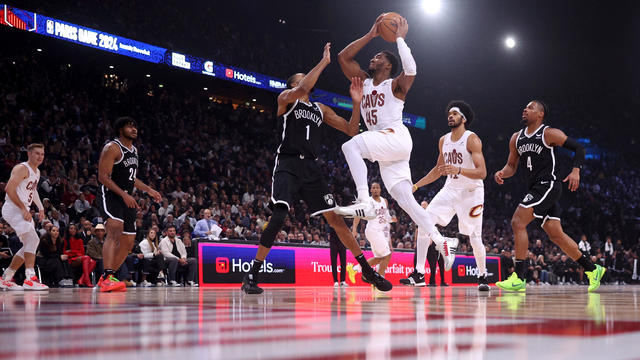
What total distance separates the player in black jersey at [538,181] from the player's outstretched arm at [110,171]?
4271 mm

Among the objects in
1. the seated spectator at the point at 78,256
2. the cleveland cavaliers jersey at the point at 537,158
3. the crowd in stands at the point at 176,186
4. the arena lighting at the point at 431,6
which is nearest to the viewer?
the cleveland cavaliers jersey at the point at 537,158

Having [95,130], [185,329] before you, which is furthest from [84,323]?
[95,130]

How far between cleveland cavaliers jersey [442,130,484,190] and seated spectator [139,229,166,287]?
6883 millimetres

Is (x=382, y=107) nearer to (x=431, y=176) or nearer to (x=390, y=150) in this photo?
(x=390, y=150)

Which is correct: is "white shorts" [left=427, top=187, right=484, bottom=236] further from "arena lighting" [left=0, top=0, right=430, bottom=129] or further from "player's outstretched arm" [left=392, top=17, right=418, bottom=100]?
"arena lighting" [left=0, top=0, right=430, bottom=129]

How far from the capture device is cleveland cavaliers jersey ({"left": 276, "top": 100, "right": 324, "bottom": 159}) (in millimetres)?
6113

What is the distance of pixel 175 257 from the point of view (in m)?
12.3

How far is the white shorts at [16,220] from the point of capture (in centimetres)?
816

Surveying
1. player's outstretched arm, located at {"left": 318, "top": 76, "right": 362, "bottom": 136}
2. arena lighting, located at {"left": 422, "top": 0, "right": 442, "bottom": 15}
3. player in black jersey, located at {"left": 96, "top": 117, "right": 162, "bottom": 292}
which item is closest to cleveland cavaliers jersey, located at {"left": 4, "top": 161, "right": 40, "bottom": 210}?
player in black jersey, located at {"left": 96, "top": 117, "right": 162, "bottom": 292}

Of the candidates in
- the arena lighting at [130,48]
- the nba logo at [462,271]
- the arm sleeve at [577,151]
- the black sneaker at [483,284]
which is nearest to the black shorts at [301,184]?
the black sneaker at [483,284]

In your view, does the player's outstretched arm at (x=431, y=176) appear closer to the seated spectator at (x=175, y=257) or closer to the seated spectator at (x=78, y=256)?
the seated spectator at (x=175, y=257)

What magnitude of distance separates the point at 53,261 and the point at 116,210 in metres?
5.23

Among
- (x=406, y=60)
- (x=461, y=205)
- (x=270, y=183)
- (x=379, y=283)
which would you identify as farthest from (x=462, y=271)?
(x=406, y=60)

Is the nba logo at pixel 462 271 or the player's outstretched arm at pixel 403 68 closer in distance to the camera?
the player's outstretched arm at pixel 403 68
